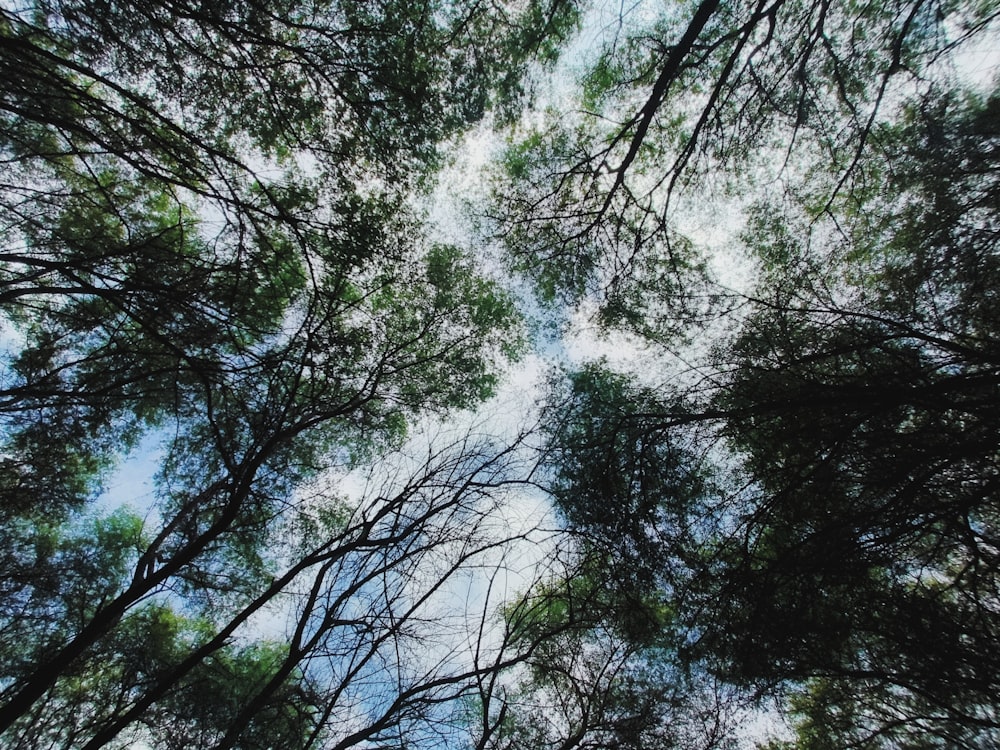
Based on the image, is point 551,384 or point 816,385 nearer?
point 816,385

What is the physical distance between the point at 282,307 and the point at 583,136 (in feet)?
16.5

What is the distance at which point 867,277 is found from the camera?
5629 mm

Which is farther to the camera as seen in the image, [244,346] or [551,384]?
[551,384]

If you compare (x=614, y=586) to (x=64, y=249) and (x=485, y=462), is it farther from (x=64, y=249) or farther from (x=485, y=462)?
(x=64, y=249)

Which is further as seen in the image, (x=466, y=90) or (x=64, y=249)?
(x=466, y=90)

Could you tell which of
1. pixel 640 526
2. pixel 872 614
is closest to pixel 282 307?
pixel 640 526

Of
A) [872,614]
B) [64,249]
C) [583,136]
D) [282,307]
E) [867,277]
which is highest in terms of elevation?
[583,136]

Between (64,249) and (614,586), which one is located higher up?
(64,249)

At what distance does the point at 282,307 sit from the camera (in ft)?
14.4

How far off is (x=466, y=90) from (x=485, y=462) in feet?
16.0

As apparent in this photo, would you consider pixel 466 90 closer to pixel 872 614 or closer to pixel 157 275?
pixel 157 275

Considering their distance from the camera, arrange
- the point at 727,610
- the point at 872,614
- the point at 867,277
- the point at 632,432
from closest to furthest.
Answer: the point at 727,610 → the point at 872,614 → the point at 632,432 → the point at 867,277

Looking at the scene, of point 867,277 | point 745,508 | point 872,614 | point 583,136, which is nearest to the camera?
point 872,614

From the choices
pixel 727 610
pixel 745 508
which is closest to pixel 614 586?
pixel 727 610
